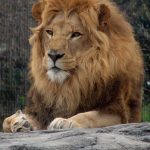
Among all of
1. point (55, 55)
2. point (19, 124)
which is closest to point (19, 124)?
point (19, 124)

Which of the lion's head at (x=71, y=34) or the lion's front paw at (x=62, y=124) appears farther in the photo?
the lion's head at (x=71, y=34)

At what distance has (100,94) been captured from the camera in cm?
507

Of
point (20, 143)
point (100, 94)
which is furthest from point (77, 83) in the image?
point (20, 143)

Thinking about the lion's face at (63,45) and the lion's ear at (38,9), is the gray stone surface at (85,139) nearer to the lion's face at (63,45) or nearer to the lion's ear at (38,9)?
the lion's face at (63,45)

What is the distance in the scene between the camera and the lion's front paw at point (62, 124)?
15.5ft

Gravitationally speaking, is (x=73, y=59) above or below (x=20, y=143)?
above

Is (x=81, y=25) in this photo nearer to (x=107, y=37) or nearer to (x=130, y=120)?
(x=107, y=37)

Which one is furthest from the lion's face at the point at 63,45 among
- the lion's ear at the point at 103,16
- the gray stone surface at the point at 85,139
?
the gray stone surface at the point at 85,139

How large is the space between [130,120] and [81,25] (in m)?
0.66

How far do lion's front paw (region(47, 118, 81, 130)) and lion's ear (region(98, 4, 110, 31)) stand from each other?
0.73 metres

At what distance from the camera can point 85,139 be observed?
372cm

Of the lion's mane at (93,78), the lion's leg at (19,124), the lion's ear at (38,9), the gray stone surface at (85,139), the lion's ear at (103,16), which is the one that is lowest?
the lion's leg at (19,124)

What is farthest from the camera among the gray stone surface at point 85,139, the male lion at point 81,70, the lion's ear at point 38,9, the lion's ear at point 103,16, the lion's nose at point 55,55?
the lion's ear at point 38,9

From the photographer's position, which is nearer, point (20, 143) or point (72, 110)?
point (20, 143)
